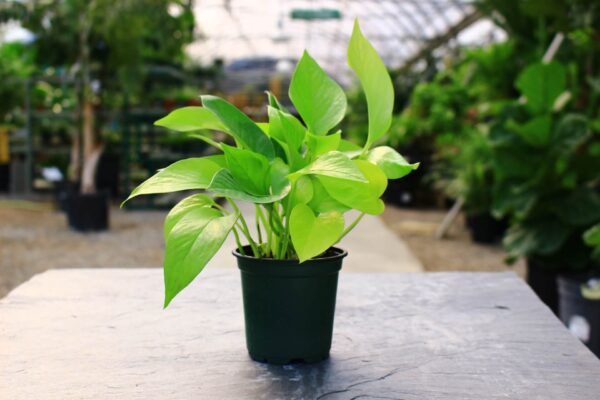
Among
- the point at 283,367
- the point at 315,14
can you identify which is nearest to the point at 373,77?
the point at 283,367

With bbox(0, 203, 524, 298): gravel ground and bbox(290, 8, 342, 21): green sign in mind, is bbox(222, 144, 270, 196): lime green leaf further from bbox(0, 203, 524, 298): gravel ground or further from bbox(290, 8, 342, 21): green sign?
bbox(290, 8, 342, 21): green sign

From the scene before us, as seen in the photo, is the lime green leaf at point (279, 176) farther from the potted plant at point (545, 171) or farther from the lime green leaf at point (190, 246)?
the potted plant at point (545, 171)

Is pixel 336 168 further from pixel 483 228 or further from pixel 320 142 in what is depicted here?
pixel 483 228

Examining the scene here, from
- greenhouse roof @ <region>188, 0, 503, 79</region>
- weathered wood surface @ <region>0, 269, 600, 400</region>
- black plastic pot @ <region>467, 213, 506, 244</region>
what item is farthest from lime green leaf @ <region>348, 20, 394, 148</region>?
greenhouse roof @ <region>188, 0, 503, 79</region>

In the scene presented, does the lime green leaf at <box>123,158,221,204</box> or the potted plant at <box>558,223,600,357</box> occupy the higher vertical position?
the lime green leaf at <box>123,158,221,204</box>

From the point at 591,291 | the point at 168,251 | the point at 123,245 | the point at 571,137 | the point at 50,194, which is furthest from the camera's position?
the point at 50,194

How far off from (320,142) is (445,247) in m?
4.29

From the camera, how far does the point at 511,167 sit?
2.93m

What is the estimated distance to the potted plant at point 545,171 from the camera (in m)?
2.79

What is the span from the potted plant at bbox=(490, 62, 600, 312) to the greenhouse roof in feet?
19.1

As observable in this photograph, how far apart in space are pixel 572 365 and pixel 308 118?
547mm

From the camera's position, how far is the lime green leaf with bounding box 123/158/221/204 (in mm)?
909

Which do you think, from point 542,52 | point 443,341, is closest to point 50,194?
point 542,52

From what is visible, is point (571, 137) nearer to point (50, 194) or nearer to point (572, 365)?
point (572, 365)
